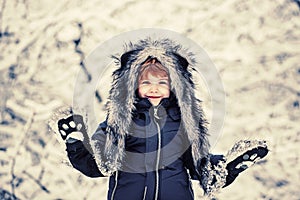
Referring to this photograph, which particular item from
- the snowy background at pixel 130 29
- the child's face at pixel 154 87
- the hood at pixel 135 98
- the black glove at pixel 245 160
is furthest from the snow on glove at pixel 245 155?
the snowy background at pixel 130 29

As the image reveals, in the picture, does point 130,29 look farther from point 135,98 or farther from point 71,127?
point 71,127

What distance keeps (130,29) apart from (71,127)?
1596 mm

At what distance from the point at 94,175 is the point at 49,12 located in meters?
1.75

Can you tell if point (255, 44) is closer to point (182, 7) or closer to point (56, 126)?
point (182, 7)

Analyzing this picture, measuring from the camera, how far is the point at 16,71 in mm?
3021

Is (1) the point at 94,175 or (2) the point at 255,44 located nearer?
(1) the point at 94,175

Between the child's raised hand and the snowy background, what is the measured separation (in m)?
1.00

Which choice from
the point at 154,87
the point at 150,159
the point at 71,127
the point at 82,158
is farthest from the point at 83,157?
the point at 154,87

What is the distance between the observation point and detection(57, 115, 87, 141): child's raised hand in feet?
5.40

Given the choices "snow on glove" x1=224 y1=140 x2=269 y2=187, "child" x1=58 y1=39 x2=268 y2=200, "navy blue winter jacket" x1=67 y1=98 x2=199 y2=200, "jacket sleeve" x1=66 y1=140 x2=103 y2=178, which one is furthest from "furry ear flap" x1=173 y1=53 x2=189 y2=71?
"jacket sleeve" x1=66 y1=140 x2=103 y2=178

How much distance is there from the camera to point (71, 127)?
1650 mm

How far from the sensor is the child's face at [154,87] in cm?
179

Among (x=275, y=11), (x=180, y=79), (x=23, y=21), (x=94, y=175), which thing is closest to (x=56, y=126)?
(x=94, y=175)

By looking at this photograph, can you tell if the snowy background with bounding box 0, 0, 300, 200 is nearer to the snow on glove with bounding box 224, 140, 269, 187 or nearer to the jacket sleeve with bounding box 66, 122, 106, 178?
the snow on glove with bounding box 224, 140, 269, 187
